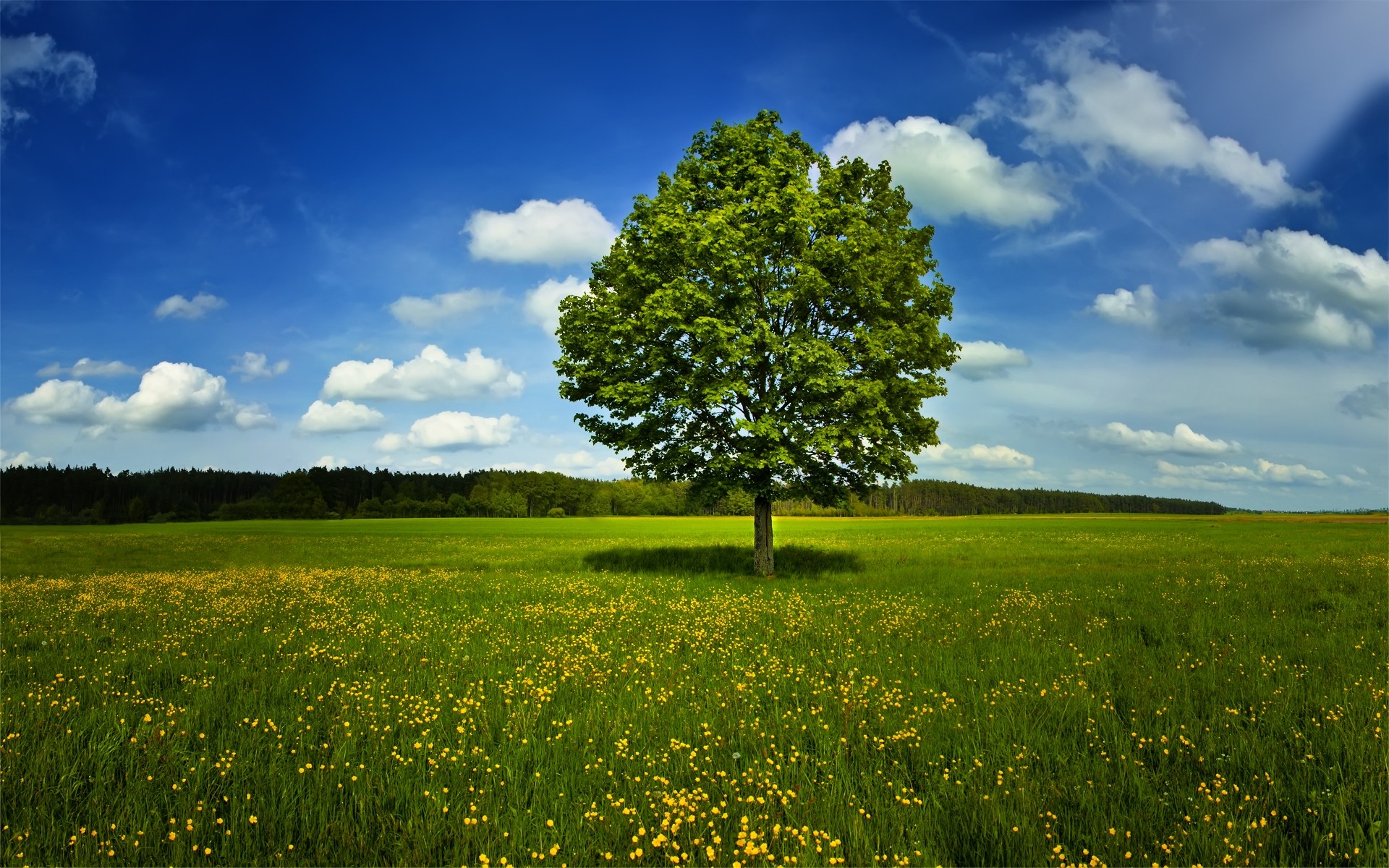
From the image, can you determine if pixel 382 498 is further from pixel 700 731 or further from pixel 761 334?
pixel 700 731

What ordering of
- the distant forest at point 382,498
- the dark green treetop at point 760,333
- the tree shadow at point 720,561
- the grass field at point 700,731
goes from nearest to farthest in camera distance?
the grass field at point 700,731 < the dark green treetop at point 760,333 < the tree shadow at point 720,561 < the distant forest at point 382,498

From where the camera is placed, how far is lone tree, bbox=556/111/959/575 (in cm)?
2098

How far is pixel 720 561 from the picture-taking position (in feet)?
90.0

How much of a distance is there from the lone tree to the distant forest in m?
73.2

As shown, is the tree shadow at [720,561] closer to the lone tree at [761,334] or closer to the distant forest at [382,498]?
the lone tree at [761,334]

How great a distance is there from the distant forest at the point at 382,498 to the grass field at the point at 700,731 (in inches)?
3251

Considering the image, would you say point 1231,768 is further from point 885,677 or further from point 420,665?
point 420,665

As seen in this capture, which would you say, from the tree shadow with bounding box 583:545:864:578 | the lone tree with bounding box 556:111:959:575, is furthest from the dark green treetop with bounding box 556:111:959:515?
the tree shadow with bounding box 583:545:864:578

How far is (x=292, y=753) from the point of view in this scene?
7.02 m

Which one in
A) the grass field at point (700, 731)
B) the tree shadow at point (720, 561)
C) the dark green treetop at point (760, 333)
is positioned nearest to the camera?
the grass field at point (700, 731)

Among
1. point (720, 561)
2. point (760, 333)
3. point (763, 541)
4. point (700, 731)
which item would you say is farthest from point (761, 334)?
point (700, 731)

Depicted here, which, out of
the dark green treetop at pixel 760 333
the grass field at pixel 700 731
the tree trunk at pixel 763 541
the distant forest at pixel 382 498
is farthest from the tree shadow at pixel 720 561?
the distant forest at pixel 382 498

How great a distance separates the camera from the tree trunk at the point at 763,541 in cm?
2366

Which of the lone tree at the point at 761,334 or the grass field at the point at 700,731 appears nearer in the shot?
the grass field at the point at 700,731
